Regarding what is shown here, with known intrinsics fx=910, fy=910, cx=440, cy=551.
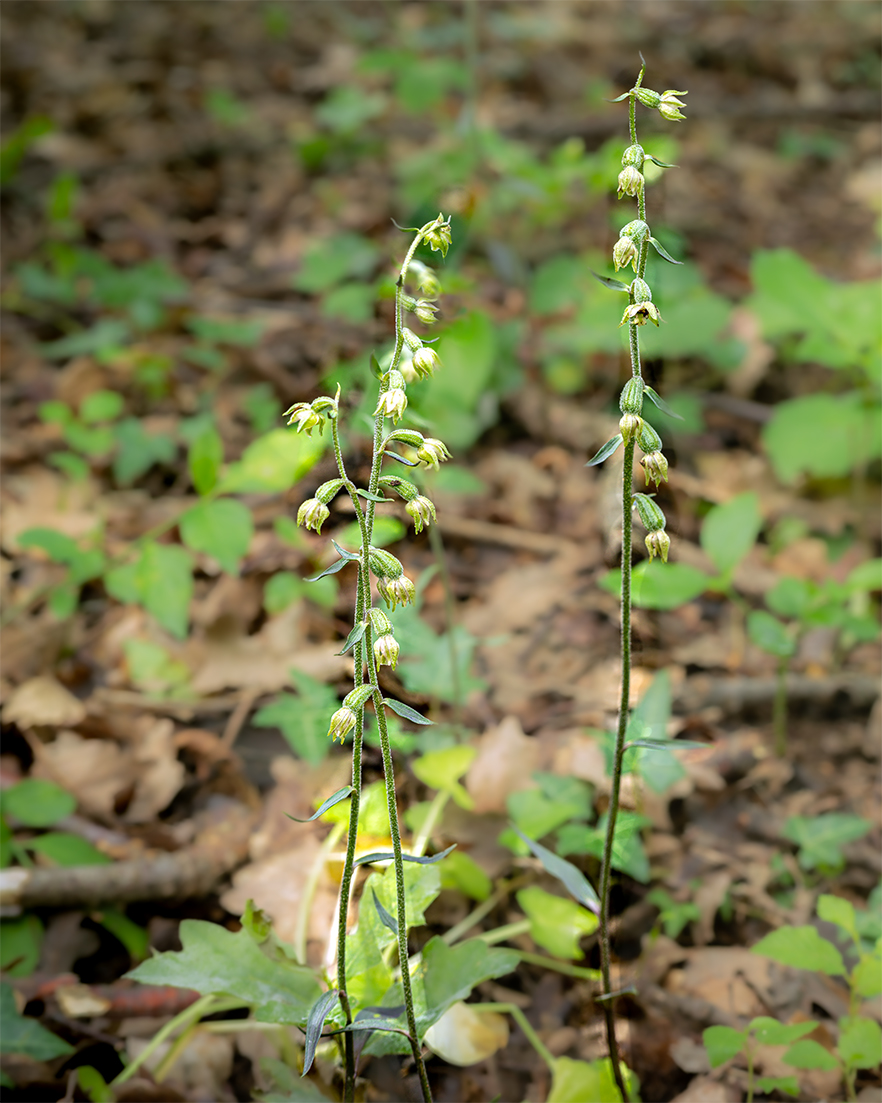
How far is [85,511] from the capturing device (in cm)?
345

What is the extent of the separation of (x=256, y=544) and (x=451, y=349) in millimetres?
1043

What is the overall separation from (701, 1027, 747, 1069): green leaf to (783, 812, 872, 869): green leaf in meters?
0.63

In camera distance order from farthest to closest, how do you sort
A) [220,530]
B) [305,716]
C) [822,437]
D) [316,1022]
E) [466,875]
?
1. [822,437]
2. [220,530]
3. [305,716]
4. [466,875]
5. [316,1022]

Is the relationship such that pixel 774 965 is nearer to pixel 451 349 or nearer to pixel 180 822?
pixel 180 822

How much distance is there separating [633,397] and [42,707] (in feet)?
6.63

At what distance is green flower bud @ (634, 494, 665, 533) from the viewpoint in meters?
1.42

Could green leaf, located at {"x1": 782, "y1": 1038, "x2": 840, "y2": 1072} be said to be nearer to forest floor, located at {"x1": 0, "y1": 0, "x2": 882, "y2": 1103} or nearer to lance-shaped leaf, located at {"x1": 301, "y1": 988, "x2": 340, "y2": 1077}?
forest floor, located at {"x1": 0, "y1": 0, "x2": 882, "y2": 1103}

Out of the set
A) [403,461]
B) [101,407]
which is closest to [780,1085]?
[403,461]

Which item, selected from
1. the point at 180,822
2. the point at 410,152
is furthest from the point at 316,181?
the point at 180,822

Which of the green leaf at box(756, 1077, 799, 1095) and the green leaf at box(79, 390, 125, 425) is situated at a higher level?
the green leaf at box(79, 390, 125, 425)

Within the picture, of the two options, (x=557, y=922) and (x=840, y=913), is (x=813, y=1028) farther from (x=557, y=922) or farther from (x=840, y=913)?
(x=557, y=922)

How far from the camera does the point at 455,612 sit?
3.12 meters

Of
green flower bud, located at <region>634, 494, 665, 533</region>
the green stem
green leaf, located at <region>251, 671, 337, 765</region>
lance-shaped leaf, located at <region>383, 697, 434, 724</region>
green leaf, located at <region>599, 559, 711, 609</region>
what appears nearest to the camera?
lance-shaped leaf, located at <region>383, 697, 434, 724</region>

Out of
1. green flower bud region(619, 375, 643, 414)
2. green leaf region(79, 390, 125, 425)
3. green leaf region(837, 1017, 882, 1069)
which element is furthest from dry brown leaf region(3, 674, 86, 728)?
green leaf region(837, 1017, 882, 1069)
